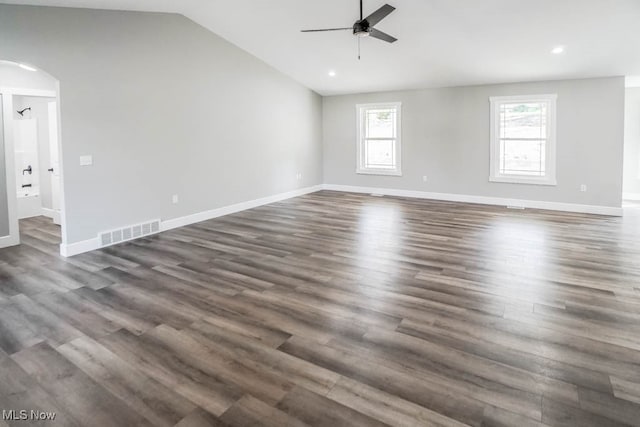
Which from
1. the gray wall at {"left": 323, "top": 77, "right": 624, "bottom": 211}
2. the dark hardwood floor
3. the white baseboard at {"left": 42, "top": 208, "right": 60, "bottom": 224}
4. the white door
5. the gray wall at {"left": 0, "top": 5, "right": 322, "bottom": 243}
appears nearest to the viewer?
the dark hardwood floor

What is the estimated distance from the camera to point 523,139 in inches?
310

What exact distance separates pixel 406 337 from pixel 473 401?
735 mm

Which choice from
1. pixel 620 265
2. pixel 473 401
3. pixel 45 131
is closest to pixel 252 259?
pixel 473 401

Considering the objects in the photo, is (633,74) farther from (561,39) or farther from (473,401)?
(473,401)

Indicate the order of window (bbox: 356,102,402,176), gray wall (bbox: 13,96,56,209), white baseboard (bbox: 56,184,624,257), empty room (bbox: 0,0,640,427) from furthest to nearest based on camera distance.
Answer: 1. window (bbox: 356,102,402,176)
2. gray wall (bbox: 13,96,56,209)
3. white baseboard (bbox: 56,184,624,257)
4. empty room (bbox: 0,0,640,427)

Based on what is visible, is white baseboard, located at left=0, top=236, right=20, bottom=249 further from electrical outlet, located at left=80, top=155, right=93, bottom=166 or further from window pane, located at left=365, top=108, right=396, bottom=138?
window pane, located at left=365, top=108, right=396, bottom=138

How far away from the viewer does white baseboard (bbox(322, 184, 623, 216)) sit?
722 centimetres

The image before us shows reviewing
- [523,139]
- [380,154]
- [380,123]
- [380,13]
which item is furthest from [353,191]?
[380,13]

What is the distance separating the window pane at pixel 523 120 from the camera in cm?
766

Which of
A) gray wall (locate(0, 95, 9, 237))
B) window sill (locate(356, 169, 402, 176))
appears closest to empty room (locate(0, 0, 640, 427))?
gray wall (locate(0, 95, 9, 237))

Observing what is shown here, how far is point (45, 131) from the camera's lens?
688 centimetres

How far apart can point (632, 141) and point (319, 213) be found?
6.95 metres

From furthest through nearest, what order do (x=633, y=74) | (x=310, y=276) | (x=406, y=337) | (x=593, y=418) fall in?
(x=633, y=74), (x=310, y=276), (x=406, y=337), (x=593, y=418)

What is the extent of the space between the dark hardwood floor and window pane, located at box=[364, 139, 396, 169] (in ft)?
14.6
